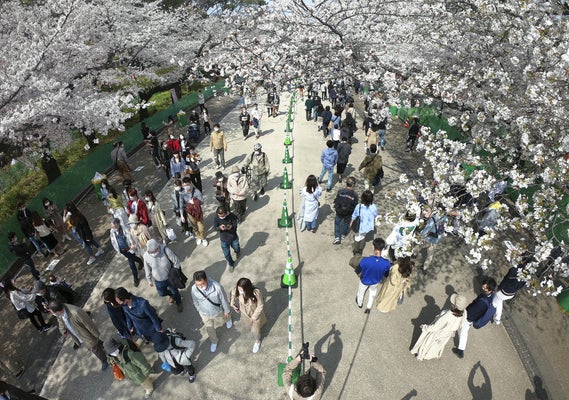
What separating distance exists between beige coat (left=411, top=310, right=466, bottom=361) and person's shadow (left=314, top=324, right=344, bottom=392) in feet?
4.45

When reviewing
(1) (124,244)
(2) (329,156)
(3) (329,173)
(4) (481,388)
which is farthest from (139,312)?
(3) (329,173)

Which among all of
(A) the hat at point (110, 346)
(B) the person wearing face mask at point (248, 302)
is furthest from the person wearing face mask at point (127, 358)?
(B) the person wearing face mask at point (248, 302)

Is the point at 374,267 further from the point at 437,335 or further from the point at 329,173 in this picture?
the point at 329,173

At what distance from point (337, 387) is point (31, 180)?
567 inches

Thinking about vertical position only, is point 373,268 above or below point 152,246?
below

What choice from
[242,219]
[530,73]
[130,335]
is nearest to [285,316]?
[130,335]

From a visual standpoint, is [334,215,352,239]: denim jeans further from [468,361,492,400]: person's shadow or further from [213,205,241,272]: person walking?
[468,361,492,400]: person's shadow

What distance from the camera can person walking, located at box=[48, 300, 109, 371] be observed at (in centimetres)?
499

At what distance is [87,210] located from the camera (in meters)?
10.6

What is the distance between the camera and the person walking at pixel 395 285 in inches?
214

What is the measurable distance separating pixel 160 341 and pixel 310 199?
4.60 meters

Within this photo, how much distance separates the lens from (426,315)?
6.41m

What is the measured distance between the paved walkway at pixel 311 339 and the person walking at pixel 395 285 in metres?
0.37

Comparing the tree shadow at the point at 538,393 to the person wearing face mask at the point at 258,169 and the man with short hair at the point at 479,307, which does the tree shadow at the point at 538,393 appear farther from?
the person wearing face mask at the point at 258,169
